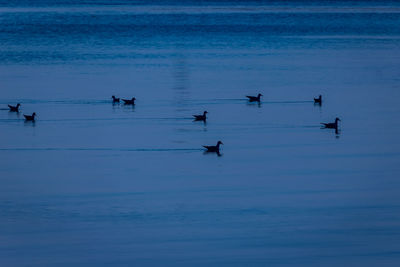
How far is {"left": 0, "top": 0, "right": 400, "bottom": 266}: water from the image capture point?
16.0 metres

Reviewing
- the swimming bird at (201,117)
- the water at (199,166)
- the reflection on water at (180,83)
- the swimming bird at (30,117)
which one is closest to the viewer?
the water at (199,166)

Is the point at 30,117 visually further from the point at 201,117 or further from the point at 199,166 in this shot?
the point at 199,166

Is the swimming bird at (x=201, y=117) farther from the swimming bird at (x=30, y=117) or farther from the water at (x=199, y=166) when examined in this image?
the swimming bird at (x=30, y=117)

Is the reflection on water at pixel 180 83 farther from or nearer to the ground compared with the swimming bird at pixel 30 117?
farther from the ground

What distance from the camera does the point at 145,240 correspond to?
53.4ft

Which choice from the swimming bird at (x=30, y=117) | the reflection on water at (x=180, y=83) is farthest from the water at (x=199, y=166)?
the swimming bird at (x=30, y=117)

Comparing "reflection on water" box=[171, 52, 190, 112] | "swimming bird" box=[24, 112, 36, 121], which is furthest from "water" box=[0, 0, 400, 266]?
"swimming bird" box=[24, 112, 36, 121]

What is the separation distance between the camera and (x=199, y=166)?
22.0 metres

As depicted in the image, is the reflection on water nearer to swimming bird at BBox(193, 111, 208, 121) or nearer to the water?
the water

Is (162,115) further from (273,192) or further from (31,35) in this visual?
(31,35)

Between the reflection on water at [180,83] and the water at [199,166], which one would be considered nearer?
the water at [199,166]

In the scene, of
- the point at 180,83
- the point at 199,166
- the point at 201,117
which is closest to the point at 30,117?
the point at 201,117

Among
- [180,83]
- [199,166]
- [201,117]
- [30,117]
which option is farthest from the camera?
[180,83]

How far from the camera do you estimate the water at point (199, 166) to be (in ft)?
52.6
